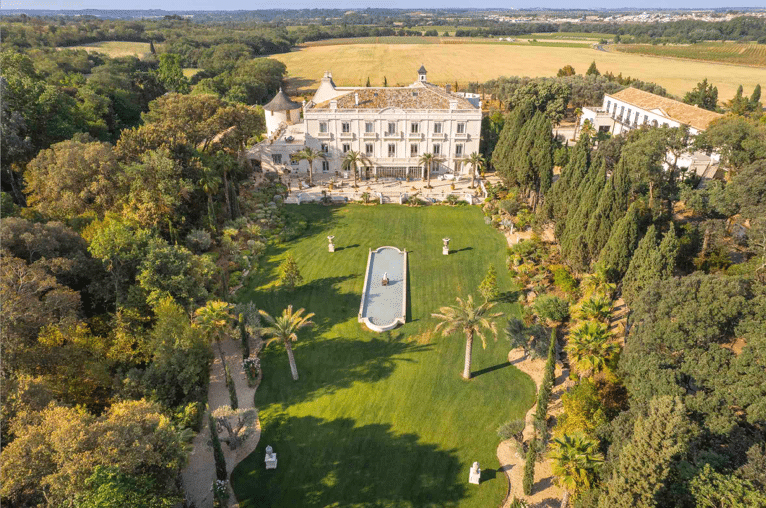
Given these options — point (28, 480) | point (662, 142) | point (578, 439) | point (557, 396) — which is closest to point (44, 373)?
point (28, 480)

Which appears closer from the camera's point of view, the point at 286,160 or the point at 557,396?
the point at 557,396

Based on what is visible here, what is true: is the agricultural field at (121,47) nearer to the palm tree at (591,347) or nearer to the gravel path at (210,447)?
the gravel path at (210,447)

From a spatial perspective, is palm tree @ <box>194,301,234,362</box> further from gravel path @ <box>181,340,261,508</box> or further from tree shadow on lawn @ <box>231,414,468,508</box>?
tree shadow on lawn @ <box>231,414,468,508</box>

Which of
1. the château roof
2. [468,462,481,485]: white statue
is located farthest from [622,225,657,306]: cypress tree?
the château roof

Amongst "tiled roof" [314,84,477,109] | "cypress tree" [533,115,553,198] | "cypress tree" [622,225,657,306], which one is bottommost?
"cypress tree" [622,225,657,306]

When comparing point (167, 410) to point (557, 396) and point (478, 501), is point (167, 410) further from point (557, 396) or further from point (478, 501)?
point (557, 396)

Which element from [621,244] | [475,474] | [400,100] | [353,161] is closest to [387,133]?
[400,100]
